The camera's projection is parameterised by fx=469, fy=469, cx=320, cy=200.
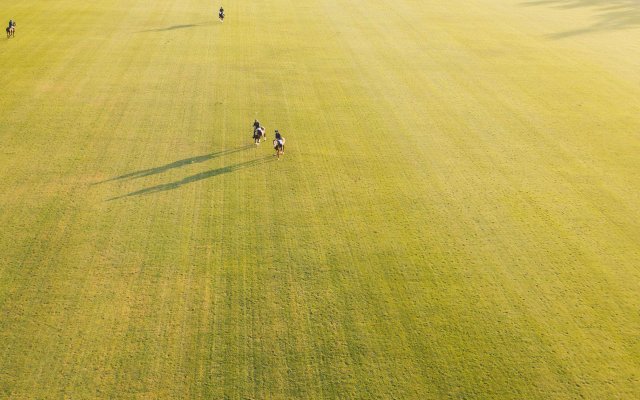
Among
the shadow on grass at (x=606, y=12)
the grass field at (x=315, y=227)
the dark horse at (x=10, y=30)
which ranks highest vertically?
the shadow on grass at (x=606, y=12)

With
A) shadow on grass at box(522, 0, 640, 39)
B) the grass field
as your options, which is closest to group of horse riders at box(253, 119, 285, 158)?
the grass field

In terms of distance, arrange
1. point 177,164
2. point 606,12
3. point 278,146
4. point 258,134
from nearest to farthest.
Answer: point 177,164, point 278,146, point 258,134, point 606,12

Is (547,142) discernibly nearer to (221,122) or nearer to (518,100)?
(518,100)

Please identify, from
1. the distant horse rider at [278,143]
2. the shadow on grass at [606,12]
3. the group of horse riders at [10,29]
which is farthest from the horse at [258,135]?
the shadow on grass at [606,12]

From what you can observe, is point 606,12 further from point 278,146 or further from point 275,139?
point 278,146

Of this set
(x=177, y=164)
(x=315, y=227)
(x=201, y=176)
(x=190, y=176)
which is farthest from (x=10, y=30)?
(x=315, y=227)

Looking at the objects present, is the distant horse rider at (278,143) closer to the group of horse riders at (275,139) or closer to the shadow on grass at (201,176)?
the group of horse riders at (275,139)

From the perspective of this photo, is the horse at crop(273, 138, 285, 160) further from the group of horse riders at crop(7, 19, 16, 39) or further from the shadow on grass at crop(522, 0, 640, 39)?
the shadow on grass at crop(522, 0, 640, 39)
